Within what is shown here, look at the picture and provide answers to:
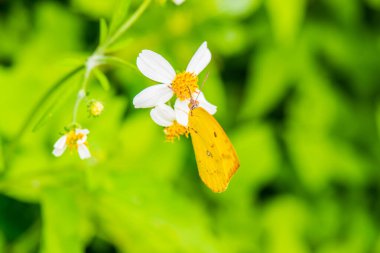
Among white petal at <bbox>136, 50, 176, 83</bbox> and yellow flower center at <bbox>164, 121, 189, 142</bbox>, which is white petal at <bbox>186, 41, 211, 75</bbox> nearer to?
white petal at <bbox>136, 50, 176, 83</bbox>

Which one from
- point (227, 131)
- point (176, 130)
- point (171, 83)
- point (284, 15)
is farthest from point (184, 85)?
point (227, 131)

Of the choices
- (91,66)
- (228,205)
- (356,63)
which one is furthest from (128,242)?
(356,63)

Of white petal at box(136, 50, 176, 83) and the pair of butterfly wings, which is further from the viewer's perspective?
white petal at box(136, 50, 176, 83)

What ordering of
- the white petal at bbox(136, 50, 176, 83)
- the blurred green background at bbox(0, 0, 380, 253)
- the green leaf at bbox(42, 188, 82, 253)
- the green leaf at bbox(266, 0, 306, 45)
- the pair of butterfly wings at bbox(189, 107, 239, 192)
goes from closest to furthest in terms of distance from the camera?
1. the pair of butterfly wings at bbox(189, 107, 239, 192)
2. the white petal at bbox(136, 50, 176, 83)
3. the green leaf at bbox(42, 188, 82, 253)
4. the blurred green background at bbox(0, 0, 380, 253)
5. the green leaf at bbox(266, 0, 306, 45)

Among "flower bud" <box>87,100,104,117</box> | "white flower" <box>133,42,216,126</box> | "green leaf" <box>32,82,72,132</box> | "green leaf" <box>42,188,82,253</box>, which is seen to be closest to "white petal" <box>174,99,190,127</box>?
"white flower" <box>133,42,216,126</box>

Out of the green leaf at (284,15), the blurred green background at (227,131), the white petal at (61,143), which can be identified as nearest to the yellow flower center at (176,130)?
the white petal at (61,143)

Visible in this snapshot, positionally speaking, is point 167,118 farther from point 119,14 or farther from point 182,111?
point 119,14
